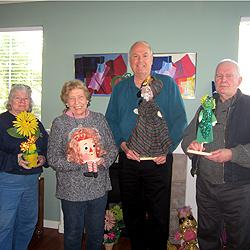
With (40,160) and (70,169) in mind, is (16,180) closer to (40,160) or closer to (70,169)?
(40,160)

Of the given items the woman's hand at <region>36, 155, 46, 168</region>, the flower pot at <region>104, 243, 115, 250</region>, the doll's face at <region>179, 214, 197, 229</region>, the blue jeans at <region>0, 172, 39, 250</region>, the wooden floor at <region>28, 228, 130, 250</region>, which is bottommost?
the wooden floor at <region>28, 228, 130, 250</region>

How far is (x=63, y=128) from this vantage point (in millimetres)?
1678

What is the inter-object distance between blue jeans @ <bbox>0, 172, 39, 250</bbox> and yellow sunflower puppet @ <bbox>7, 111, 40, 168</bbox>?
16 cm

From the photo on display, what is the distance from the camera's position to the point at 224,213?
1.72 metres

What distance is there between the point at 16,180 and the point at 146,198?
2.75 ft

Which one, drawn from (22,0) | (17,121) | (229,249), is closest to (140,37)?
(22,0)

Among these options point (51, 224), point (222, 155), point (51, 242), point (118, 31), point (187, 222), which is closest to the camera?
point (222, 155)

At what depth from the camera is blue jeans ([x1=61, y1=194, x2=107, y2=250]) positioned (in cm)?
168

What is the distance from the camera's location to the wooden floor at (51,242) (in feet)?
8.65

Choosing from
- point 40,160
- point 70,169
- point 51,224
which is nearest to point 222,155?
point 70,169

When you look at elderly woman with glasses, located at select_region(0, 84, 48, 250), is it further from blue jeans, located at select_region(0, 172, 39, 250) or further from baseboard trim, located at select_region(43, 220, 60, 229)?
baseboard trim, located at select_region(43, 220, 60, 229)

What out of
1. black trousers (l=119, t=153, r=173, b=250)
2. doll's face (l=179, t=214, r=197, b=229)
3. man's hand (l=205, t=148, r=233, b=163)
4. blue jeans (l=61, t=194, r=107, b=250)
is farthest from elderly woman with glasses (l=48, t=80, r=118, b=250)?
doll's face (l=179, t=214, r=197, b=229)

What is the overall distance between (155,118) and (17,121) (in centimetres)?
87

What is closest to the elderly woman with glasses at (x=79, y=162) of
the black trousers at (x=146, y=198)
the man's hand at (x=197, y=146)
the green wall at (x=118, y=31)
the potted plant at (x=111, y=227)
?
the black trousers at (x=146, y=198)
